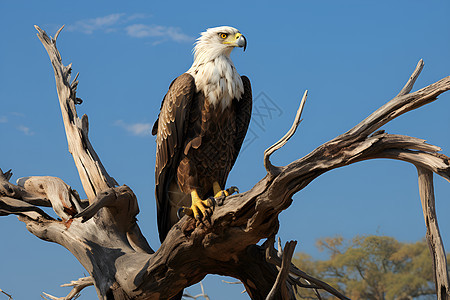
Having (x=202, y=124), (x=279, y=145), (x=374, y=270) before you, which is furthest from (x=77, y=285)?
(x=374, y=270)

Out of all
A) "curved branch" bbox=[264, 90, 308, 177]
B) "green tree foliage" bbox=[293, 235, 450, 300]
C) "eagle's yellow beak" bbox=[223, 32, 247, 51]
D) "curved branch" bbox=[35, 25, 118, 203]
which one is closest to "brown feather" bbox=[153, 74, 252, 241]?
"eagle's yellow beak" bbox=[223, 32, 247, 51]

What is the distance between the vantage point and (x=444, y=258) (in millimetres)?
3334

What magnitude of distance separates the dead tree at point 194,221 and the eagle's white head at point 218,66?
4.02 feet

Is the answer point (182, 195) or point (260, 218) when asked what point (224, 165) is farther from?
point (260, 218)

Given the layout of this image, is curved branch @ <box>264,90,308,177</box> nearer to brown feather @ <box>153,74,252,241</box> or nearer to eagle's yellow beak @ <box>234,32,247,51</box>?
brown feather @ <box>153,74,252,241</box>

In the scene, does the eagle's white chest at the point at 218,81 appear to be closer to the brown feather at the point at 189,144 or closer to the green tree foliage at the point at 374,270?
the brown feather at the point at 189,144

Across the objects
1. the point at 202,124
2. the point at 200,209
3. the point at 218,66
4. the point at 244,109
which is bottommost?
the point at 200,209

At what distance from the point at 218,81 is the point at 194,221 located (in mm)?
1346

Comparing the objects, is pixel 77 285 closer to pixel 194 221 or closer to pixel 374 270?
pixel 194 221

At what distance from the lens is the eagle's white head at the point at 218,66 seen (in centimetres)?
442

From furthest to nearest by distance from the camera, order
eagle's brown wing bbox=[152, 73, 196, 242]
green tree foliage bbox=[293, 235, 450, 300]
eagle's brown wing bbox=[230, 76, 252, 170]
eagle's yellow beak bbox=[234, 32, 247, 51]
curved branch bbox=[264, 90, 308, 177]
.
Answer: green tree foliage bbox=[293, 235, 450, 300], eagle's brown wing bbox=[230, 76, 252, 170], eagle's yellow beak bbox=[234, 32, 247, 51], eagle's brown wing bbox=[152, 73, 196, 242], curved branch bbox=[264, 90, 308, 177]

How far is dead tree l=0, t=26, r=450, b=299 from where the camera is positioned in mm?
3143

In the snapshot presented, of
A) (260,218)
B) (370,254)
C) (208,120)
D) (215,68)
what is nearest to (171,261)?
(260,218)

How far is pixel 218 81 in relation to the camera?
444 centimetres
